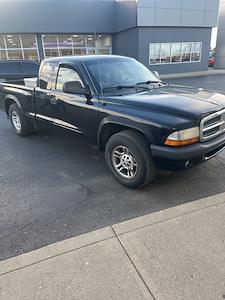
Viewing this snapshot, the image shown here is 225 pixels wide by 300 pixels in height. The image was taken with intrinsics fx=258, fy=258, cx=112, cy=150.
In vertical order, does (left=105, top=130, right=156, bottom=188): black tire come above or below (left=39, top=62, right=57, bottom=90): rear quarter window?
below

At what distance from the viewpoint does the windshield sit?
13.0ft

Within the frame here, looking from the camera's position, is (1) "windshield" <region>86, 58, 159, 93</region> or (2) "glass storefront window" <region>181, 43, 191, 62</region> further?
(2) "glass storefront window" <region>181, 43, 191, 62</region>

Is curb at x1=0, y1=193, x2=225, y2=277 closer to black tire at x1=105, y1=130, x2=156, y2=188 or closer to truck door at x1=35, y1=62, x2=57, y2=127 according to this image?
black tire at x1=105, y1=130, x2=156, y2=188

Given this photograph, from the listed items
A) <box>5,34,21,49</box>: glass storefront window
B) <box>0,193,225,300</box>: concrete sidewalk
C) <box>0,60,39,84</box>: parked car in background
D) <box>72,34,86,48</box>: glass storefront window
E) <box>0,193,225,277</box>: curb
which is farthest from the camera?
<box>72,34,86,48</box>: glass storefront window

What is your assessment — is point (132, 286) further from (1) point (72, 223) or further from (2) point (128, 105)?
(2) point (128, 105)

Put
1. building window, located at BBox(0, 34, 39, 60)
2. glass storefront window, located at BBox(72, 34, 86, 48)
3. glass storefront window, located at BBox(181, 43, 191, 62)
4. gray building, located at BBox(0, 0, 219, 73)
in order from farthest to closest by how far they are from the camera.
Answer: glass storefront window, located at BBox(72, 34, 86, 48) → glass storefront window, located at BBox(181, 43, 191, 62) → building window, located at BBox(0, 34, 39, 60) → gray building, located at BBox(0, 0, 219, 73)

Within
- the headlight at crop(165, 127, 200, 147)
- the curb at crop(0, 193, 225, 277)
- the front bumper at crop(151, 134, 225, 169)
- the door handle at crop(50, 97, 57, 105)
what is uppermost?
the door handle at crop(50, 97, 57, 105)

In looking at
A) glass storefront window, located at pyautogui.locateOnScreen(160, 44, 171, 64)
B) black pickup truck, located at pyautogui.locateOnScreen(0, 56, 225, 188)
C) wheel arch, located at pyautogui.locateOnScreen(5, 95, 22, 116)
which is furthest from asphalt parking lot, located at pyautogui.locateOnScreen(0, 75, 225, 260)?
glass storefront window, located at pyautogui.locateOnScreen(160, 44, 171, 64)

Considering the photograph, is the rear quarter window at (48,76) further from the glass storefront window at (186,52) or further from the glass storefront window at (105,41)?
the glass storefront window at (105,41)

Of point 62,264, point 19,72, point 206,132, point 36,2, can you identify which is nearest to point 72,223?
point 62,264

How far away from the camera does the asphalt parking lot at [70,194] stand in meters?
2.85

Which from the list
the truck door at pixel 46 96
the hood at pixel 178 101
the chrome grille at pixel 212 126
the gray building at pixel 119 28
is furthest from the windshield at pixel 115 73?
the gray building at pixel 119 28

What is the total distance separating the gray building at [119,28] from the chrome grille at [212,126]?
61.2 feet

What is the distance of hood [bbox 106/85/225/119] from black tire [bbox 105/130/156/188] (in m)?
0.43
